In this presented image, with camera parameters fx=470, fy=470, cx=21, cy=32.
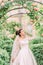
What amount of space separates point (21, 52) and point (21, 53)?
0.02m

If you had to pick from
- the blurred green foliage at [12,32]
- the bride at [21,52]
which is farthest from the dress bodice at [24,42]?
the blurred green foliage at [12,32]

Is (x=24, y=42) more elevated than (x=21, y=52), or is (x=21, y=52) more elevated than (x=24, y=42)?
(x=24, y=42)

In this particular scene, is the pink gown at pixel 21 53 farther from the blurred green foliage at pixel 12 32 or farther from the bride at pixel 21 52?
the blurred green foliage at pixel 12 32

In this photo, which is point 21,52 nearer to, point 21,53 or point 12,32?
point 21,53

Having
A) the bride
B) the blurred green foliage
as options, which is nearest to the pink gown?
the bride

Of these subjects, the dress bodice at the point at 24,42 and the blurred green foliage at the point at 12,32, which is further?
the blurred green foliage at the point at 12,32

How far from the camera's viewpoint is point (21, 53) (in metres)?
7.11

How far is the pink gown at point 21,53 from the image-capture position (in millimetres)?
7012

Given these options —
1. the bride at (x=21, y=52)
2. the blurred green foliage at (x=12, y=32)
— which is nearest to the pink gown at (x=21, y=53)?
the bride at (x=21, y=52)

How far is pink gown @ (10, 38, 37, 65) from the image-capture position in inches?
276

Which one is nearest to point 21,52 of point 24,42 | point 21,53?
point 21,53

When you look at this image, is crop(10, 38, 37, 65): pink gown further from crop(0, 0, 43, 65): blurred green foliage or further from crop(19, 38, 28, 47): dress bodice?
crop(0, 0, 43, 65): blurred green foliage

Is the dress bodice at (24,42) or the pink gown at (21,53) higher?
the dress bodice at (24,42)

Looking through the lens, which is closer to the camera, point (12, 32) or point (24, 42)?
point (24, 42)
